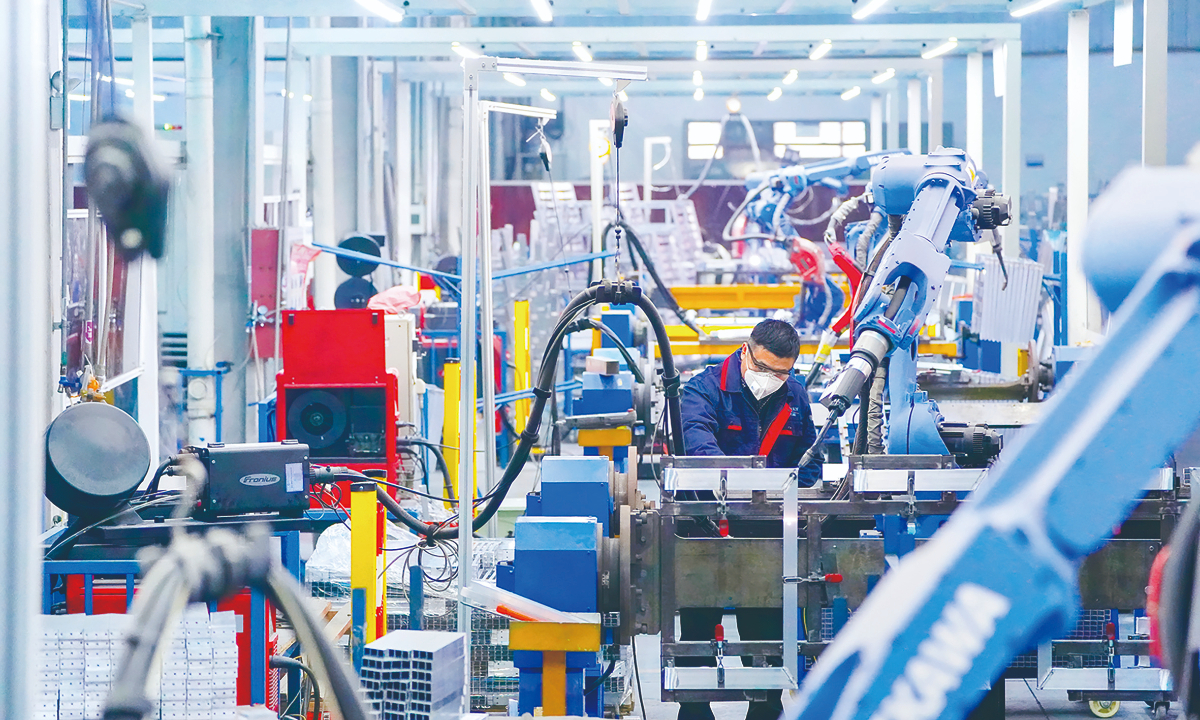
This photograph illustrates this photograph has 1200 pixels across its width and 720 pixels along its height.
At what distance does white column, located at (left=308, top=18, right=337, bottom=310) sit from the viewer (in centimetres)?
1034

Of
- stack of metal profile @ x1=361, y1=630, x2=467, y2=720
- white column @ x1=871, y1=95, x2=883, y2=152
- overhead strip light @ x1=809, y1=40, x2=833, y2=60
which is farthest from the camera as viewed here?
white column @ x1=871, y1=95, x2=883, y2=152

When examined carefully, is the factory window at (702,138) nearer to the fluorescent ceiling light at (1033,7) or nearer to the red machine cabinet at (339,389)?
the fluorescent ceiling light at (1033,7)

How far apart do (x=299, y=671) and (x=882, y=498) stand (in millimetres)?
1843

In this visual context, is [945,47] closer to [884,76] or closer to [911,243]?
[884,76]

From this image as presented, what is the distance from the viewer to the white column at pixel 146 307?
19.9 ft

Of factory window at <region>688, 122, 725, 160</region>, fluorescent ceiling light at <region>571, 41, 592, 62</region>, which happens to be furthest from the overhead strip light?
factory window at <region>688, 122, 725, 160</region>

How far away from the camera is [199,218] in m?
7.06

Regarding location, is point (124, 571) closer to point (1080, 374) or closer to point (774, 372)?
point (774, 372)

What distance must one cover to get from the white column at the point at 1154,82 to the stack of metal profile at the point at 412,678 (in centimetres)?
539

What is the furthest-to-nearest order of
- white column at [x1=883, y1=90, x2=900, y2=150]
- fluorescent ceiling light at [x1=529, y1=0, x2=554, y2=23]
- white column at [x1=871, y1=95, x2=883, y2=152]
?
white column at [x1=871, y1=95, x2=883, y2=152] → white column at [x1=883, y1=90, x2=900, y2=150] → fluorescent ceiling light at [x1=529, y1=0, x2=554, y2=23]

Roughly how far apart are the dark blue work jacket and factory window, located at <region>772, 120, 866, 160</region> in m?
13.8

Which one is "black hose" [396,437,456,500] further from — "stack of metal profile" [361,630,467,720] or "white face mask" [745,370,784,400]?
"stack of metal profile" [361,630,467,720]

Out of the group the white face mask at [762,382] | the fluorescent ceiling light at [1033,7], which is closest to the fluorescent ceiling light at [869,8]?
the fluorescent ceiling light at [1033,7]

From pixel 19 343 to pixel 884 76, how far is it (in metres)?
13.7
